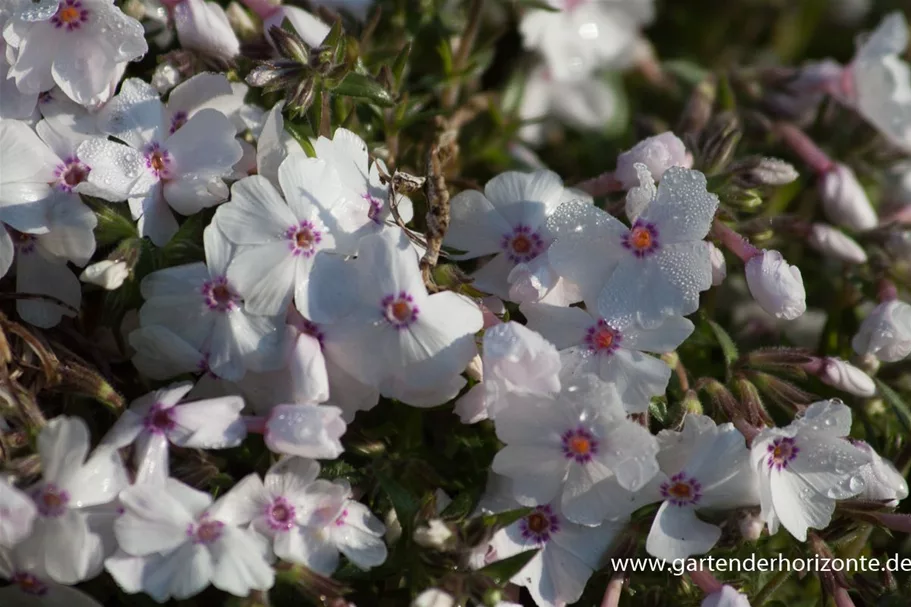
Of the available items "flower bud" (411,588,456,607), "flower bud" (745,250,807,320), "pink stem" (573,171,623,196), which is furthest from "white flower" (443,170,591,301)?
"flower bud" (411,588,456,607)

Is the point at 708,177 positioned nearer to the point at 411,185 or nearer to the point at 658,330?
the point at 658,330

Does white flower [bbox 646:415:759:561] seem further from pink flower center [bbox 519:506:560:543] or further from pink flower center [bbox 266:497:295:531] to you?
pink flower center [bbox 266:497:295:531]

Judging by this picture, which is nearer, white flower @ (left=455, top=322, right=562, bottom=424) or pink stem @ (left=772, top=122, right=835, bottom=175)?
white flower @ (left=455, top=322, right=562, bottom=424)

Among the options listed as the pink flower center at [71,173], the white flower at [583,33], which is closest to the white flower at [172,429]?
the pink flower center at [71,173]

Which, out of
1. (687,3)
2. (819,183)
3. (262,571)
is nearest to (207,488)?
(262,571)

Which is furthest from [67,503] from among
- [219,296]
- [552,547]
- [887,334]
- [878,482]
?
[887,334]

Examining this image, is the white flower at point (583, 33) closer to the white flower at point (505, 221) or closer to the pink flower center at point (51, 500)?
the white flower at point (505, 221)

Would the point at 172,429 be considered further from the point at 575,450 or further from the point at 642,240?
the point at 642,240
